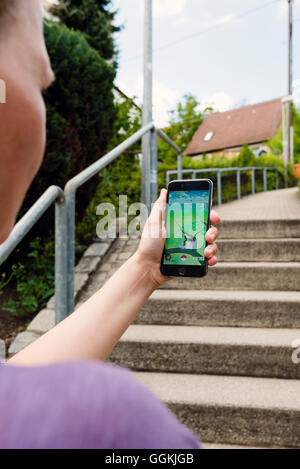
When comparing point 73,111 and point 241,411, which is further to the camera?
point 73,111

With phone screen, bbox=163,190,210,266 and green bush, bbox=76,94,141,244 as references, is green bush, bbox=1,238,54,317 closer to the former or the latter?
green bush, bbox=76,94,141,244

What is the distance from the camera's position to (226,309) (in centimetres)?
291

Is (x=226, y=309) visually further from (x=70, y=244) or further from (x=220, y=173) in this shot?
(x=220, y=173)

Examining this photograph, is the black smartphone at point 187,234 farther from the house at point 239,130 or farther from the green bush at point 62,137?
the house at point 239,130

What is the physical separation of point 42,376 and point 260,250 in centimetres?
339

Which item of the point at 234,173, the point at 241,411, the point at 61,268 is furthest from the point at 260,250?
the point at 234,173

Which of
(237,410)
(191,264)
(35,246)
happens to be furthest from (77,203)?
(191,264)

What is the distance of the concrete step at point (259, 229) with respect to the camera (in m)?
3.79

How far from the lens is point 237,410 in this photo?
6.98 feet

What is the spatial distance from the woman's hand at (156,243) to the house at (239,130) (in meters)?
36.3

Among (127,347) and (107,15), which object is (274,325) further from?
(107,15)

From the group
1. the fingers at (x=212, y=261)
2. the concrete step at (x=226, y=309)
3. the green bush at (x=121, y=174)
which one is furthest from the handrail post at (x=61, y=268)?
the green bush at (x=121, y=174)

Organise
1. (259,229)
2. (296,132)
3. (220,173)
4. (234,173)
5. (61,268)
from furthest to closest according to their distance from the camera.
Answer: (296,132)
(234,173)
(220,173)
(259,229)
(61,268)

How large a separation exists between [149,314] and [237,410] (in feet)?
3.43
